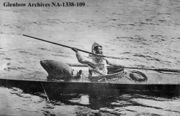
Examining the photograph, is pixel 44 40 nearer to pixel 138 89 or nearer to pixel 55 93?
pixel 55 93

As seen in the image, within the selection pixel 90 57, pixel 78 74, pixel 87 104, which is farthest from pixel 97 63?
pixel 87 104

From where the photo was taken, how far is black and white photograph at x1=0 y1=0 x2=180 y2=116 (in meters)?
4.86

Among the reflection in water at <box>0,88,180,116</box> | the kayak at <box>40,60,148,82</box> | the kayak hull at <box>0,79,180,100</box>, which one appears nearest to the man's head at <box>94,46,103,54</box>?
the kayak at <box>40,60,148,82</box>

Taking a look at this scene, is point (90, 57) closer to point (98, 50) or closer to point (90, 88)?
point (98, 50)

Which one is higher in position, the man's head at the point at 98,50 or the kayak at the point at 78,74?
the man's head at the point at 98,50

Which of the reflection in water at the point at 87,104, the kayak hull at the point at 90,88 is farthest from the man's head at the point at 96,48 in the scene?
the reflection in water at the point at 87,104

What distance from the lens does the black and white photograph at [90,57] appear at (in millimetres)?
4863

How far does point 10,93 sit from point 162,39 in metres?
2.83

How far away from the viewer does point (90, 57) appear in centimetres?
505

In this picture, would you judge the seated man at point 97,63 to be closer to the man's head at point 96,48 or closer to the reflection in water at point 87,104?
the man's head at point 96,48

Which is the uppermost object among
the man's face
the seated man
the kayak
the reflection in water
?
the man's face

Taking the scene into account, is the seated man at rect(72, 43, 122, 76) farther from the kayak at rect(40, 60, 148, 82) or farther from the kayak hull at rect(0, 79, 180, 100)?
the kayak hull at rect(0, 79, 180, 100)

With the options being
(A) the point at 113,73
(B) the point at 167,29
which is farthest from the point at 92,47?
(B) the point at 167,29

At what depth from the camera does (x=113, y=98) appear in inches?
198
